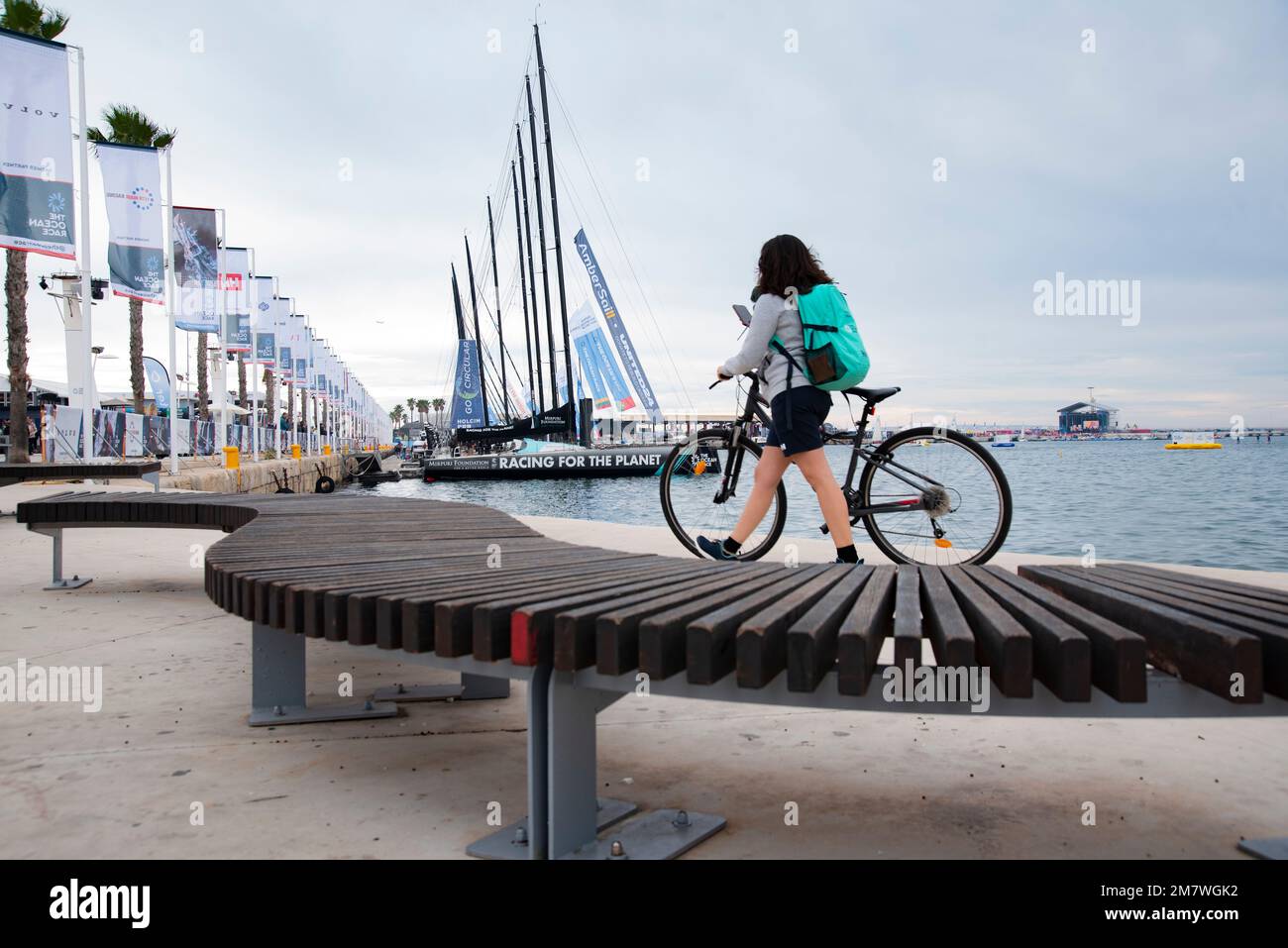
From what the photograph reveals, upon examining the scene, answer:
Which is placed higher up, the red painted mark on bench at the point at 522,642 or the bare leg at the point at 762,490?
the bare leg at the point at 762,490

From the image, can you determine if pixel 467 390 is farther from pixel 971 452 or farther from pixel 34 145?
pixel 971 452

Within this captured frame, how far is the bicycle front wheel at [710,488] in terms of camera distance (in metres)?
4.93

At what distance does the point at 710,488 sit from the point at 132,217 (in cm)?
1938

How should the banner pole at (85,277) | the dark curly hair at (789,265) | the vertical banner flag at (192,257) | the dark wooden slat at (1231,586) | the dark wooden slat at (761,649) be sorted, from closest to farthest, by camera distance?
the dark wooden slat at (761,649) < the dark wooden slat at (1231,586) < the dark curly hair at (789,265) < the banner pole at (85,277) < the vertical banner flag at (192,257)

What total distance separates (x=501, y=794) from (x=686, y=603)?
891mm

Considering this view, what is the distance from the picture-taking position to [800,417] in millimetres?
4105

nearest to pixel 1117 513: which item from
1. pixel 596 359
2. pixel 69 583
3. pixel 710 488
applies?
pixel 710 488

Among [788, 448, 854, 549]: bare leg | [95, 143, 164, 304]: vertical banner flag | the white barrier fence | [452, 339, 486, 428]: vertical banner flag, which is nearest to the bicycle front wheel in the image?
[788, 448, 854, 549]: bare leg

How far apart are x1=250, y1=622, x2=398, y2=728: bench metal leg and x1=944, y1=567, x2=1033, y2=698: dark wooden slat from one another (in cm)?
222

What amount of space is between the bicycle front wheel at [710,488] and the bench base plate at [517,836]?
2476mm

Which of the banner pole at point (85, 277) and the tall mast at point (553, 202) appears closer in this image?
the banner pole at point (85, 277)

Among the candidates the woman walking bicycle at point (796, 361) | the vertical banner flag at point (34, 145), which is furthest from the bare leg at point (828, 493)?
the vertical banner flag at point (34, 145)

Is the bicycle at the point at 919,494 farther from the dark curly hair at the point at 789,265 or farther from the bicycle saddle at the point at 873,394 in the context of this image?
the dark curly hair at the point at 789,265
